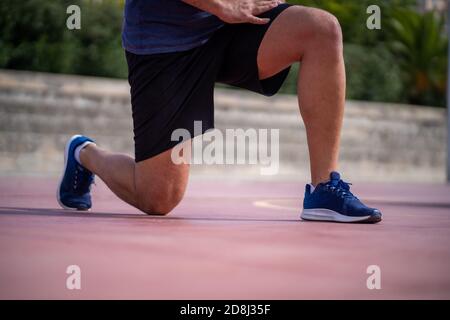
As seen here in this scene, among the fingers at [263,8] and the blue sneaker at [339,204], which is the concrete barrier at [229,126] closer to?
the fingers at [263,8]

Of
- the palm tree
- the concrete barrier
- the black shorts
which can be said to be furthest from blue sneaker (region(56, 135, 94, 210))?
the palm tree

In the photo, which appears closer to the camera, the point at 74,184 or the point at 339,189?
the point at 339,189

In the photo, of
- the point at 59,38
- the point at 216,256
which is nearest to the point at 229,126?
the point at 59,38

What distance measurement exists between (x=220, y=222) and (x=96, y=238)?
1163 mm

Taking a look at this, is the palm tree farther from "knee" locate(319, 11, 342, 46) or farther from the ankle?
"knee" locate(319, 11, 342, 46)

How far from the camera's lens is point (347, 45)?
22922mm

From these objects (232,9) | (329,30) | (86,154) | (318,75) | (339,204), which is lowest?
(339,204)

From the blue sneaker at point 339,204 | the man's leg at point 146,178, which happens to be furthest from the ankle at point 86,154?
the blue sneaker at point 339,204

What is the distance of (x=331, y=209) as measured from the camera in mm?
4566

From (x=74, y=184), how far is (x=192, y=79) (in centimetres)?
104

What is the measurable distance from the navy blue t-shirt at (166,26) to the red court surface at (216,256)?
2.83 ft

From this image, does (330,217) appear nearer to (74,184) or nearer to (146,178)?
(146,178)

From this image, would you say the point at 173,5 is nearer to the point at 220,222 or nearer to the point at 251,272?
the point at 220,222
